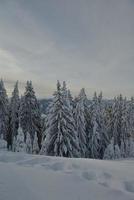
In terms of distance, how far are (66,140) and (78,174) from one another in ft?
78.3

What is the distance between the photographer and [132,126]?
63.6m

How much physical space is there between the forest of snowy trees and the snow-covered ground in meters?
22.6

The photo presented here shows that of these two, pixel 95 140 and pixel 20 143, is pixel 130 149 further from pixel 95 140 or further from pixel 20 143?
pixel 20 143

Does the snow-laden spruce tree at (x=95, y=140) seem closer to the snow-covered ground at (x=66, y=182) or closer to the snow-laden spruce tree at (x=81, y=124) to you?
the snow-laden spruce tree at (x=81, y=124)

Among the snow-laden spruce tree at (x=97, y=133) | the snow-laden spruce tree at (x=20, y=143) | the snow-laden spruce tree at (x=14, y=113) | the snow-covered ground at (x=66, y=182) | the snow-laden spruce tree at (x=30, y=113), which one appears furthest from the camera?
the snow-laden spruce tree at (x=14, y=113)

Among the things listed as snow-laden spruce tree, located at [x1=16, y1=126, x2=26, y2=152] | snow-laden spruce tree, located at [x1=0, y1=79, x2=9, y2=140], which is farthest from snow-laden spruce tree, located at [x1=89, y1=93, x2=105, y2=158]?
snow-laden spruce tree, located at [x1=0, y1=79, x2=9, y2=140]

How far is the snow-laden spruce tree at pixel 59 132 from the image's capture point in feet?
105

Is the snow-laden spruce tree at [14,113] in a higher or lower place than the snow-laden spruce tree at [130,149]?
higher

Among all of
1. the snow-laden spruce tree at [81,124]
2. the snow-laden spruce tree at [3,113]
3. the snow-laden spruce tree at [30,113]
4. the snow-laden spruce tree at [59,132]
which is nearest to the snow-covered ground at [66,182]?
the snow-laden spruce tree at [59,132]

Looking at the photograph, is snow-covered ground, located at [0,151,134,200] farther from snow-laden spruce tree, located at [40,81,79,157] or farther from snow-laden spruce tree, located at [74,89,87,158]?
snow-laden spruce tree, located at [74,89,87,158]

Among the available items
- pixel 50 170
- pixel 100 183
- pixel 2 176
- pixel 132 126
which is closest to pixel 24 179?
pixel 2 176

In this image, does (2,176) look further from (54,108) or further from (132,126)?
(132,126)

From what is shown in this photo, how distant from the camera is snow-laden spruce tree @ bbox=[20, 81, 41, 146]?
4234 centimetres

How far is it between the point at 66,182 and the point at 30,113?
3562 cm
